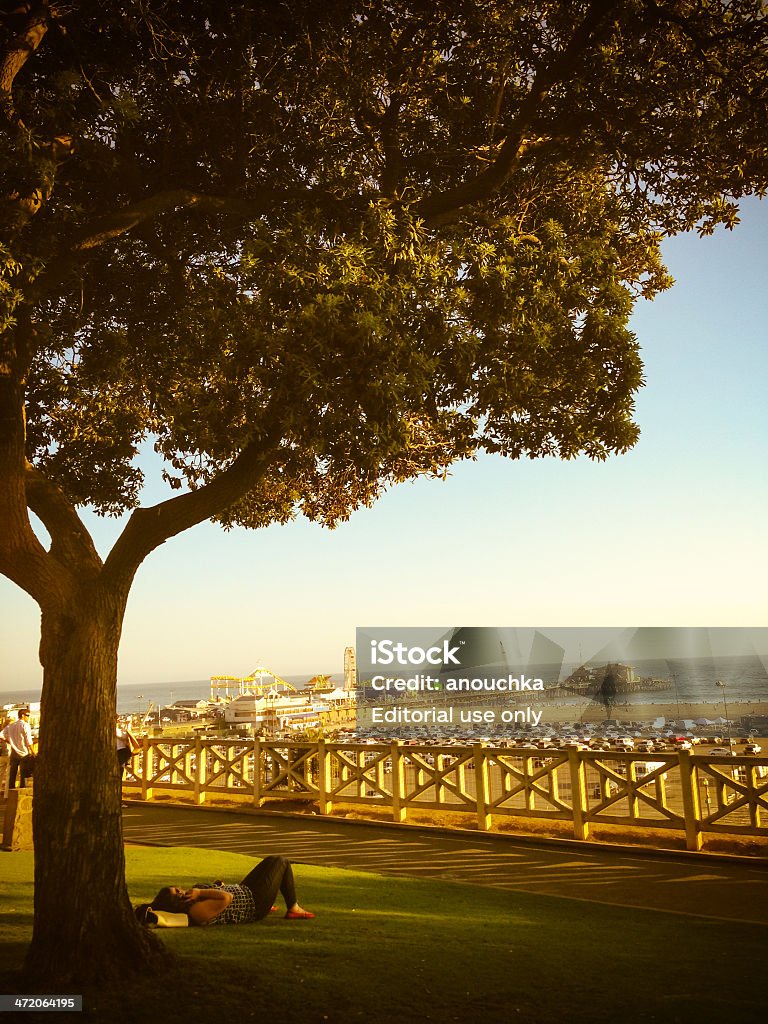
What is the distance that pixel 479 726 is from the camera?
68188mm

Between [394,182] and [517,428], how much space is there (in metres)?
2.90

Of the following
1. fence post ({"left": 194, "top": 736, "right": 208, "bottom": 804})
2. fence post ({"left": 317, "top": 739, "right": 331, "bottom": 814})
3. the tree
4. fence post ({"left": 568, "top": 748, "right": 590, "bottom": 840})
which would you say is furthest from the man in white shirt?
fence post ({"left": 568, "top": 748, "right": 590, "bottom": 840})

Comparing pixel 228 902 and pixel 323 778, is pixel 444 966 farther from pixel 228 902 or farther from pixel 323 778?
pixel 323 778

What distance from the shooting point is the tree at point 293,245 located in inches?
241

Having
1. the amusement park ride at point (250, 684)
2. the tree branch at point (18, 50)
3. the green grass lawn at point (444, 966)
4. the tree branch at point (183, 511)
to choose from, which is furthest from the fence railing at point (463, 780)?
the amusement park ride at point (250, 684)

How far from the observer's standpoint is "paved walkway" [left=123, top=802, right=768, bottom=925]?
8.75m

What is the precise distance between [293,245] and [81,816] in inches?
192

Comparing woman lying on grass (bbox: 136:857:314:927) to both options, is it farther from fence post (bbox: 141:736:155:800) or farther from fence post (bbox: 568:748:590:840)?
fence post (bbox: 141:736:155:800)

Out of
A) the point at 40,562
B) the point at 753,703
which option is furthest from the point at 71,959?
the point at 753,703

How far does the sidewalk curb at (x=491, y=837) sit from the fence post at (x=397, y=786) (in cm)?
21

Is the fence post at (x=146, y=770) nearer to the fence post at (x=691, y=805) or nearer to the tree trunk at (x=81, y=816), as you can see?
the fence post at (x=691, y=805)

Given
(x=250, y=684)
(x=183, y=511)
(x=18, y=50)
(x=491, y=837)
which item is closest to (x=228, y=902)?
(x=183, y=511)

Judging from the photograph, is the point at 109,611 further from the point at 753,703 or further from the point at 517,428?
the point at 753,703

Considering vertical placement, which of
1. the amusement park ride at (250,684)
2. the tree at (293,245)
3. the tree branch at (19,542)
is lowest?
the amusement park ride at (250,684)
